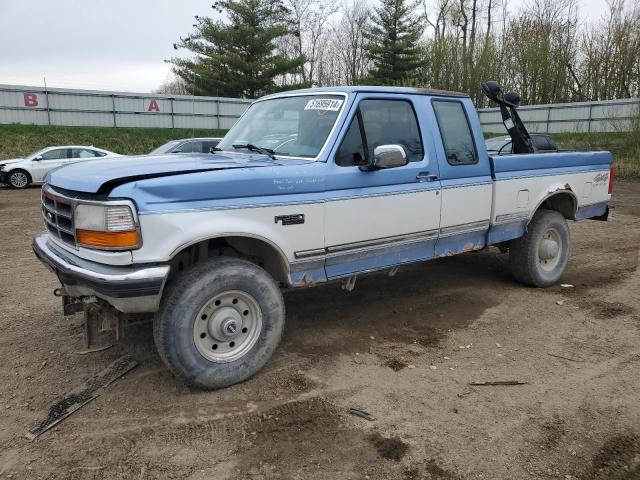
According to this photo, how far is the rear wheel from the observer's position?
56.1ft

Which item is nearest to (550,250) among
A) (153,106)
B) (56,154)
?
(56,154)

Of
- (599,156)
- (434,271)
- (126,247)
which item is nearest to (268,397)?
(126,247)

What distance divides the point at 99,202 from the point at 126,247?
0.34m

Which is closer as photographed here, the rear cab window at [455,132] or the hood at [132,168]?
the hood at [132,168]

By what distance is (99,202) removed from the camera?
3.34 m

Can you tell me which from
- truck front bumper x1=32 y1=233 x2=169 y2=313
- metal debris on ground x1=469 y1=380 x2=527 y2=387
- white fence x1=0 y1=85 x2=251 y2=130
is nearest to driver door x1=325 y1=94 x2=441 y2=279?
metal debris on ground x1=469 y1=380 x2=527 y2=387

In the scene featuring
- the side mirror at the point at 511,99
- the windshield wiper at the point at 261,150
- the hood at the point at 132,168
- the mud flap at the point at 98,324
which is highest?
the side mirror at the point at 511,99

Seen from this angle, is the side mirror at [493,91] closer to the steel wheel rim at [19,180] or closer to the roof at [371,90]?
the roof at [371,90]

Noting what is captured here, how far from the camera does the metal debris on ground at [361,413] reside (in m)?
3.44

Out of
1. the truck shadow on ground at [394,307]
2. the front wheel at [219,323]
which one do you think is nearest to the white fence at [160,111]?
the truck shadow on ground at [394,307]

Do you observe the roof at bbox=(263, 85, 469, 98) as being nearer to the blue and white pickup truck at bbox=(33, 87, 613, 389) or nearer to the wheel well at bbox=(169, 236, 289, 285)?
the blue and white pickup truck at bbox=(33, 87, 613, 389)

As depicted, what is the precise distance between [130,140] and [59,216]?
24.9 meters

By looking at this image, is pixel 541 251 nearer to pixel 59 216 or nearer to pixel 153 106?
pixel 59 216

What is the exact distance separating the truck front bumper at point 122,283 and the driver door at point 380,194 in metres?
1.40
